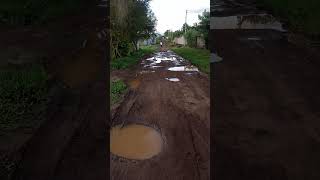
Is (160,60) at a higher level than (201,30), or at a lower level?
lower
